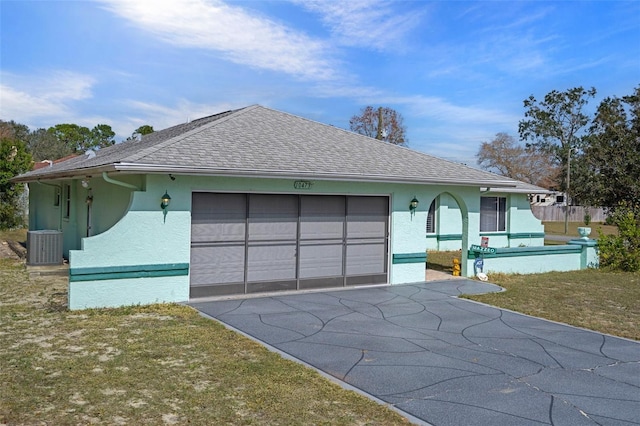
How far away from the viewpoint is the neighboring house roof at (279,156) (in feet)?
32.9

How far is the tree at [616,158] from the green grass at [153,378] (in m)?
20.4

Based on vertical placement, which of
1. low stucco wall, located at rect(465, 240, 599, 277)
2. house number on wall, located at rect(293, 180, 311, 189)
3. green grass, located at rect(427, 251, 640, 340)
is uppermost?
house number on wall, located at rect(293, 180, 311, 189)

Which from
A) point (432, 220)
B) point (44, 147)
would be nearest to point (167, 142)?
point (432, 220)

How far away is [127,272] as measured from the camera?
961 centimetres

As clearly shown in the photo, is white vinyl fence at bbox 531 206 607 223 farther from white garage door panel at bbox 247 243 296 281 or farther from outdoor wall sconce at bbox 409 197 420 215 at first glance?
white garage door panel at bbox 247 243 296 281

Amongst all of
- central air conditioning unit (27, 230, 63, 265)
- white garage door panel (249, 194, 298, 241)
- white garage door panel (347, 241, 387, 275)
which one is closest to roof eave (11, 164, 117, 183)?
central air conditioning unit (27, 230, 63, 265)

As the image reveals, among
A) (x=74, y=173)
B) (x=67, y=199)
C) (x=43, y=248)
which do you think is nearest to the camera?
(x=74, y=173)

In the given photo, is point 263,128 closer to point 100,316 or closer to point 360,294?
point 360,294

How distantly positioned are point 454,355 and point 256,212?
220 inches

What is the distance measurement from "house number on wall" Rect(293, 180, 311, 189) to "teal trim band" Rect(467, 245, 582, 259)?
5.49 meters

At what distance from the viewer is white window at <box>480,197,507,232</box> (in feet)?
72.9

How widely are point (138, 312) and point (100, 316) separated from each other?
2.14 feet

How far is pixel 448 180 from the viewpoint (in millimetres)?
13156

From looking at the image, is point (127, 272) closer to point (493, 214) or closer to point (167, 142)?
point (167, 142)
